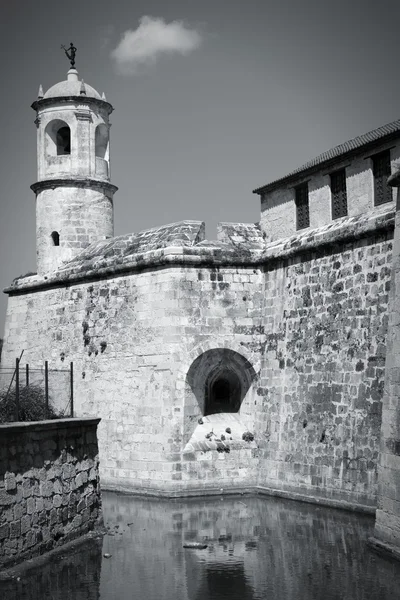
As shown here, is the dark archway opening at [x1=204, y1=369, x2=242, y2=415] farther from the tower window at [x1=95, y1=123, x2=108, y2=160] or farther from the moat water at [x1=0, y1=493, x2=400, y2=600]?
the tower window at [x1=95, y1=123, x2=108, y2=160]

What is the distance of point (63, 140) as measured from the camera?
21.7 m

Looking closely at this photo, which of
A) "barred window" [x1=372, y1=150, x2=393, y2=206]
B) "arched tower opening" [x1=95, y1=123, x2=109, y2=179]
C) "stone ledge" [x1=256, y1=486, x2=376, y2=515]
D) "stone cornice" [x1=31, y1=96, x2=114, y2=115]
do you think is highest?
"stone cornice" [x1=31, y1=96, x2=114, y2=115]

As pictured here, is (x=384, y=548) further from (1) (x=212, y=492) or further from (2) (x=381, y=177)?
(2) (x=381, y=177)

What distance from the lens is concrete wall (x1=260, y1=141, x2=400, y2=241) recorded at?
16672mm

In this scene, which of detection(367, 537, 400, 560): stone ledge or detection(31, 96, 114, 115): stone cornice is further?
detection(31, 96, 114, 115): stone cornice

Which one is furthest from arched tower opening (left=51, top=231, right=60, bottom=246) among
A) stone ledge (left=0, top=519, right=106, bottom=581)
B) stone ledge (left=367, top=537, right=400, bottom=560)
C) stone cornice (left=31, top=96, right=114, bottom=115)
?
stone ledge (left=367, top=537, right=400, bottom=560)

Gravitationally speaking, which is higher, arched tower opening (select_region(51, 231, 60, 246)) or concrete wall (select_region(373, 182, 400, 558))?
arched tower opening (select_region(51, 231, 60, 246))

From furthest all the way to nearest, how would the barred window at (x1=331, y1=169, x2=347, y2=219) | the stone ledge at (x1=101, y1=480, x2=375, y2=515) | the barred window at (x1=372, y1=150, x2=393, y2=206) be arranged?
the barred window at (x1=331, y1=169, x2=347, y2=219)
the barred window at (x1=372, y1=150, x2=393, y2=206)
the stone ledge at (x1=101, y1=480, x2=375, y2=515)

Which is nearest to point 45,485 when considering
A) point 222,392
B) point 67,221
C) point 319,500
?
point 319,500

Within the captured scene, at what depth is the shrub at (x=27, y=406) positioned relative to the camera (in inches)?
447

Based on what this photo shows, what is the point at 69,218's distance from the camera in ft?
68.2

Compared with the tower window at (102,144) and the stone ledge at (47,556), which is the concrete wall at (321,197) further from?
the stone ledge at (47,556)

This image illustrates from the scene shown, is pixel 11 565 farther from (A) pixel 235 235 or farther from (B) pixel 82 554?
(A) pixel 235 235

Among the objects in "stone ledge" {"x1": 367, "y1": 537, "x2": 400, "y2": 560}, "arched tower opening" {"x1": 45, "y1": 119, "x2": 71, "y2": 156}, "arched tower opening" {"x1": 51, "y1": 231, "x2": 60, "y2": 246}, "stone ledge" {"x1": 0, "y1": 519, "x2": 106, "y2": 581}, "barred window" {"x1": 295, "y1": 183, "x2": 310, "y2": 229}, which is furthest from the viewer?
"arched tower opening" {"x1": 45, "y1": 119, "x2": 71, "y2": 156}
